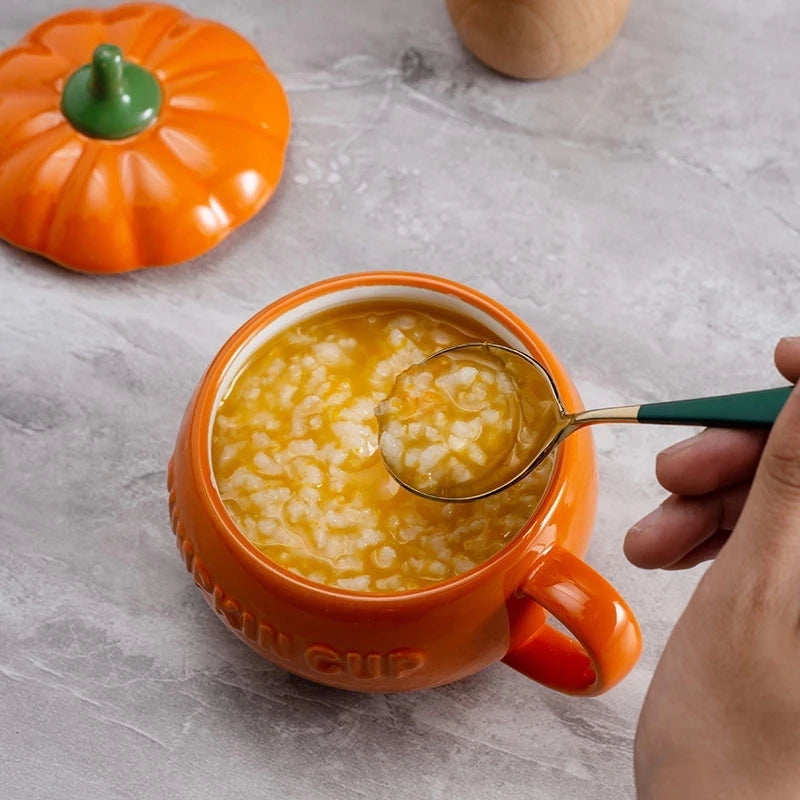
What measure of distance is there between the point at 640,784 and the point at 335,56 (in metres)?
1.12

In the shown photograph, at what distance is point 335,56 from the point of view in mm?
1681

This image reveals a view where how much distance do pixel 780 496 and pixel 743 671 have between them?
0.13 m

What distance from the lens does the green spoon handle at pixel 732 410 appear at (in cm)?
95

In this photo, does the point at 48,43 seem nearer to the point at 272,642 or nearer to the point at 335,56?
the point at 335,56

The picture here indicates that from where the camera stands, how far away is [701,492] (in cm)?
111

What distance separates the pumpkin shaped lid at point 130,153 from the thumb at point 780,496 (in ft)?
2.70

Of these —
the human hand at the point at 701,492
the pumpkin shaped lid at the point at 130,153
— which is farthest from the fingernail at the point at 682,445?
the pumpkin shaped lid at the point at 130,153

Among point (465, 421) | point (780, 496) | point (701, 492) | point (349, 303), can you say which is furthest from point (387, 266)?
point (780, 496)

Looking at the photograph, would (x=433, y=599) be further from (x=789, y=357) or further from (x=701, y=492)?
(x=789, y=357)

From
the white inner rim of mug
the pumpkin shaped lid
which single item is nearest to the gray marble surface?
the pumpkin shaped lid

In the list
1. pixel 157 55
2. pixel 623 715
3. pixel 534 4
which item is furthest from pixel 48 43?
pixel 623 715

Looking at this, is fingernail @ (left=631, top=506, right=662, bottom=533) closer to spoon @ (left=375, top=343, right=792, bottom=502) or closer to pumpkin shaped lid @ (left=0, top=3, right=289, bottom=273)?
spoon @ (left=375, top=343, right=792, bottom=502)

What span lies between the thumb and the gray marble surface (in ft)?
1.44

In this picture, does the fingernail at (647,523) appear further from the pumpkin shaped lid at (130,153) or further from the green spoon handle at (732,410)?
the pumpkin shaped lid at (130,153)
